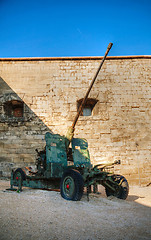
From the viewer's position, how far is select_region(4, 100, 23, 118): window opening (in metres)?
8.29

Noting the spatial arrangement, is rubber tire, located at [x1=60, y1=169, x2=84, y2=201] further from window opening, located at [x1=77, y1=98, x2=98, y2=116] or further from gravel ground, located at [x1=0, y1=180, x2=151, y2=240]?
window opening, located at [x1=77, y1=98, x2=98, y2=116]

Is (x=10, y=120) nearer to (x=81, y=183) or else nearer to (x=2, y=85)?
(x=2, y=85)

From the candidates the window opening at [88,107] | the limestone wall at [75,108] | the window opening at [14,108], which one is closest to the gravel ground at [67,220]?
the limestone wall at [75,108]

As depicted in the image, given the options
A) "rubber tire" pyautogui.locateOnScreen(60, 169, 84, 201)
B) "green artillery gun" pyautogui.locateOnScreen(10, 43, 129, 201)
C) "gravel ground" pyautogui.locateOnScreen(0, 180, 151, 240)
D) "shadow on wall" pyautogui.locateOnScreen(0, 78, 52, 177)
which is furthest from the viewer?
"shadow on wall" pyautogui.locateOnScreen(0, 78, 52, 177)

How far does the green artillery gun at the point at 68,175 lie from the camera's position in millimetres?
3840

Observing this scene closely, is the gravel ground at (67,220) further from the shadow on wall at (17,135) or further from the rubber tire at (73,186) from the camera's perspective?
the shadow on wall at (17,135)

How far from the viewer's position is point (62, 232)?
226cm

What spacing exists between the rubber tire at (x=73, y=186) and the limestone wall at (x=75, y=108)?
3.70 meters

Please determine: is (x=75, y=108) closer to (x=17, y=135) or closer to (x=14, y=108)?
(x=17, y=135)

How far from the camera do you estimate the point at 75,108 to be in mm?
7949

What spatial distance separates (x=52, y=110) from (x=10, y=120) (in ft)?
6.10

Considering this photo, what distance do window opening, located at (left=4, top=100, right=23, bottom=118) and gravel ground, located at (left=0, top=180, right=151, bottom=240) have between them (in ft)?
17.3

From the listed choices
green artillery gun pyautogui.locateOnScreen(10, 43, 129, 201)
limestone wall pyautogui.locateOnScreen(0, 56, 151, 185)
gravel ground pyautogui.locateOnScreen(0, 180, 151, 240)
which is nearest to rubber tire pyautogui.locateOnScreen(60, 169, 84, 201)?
green artillery gun pyautogui.locateOnScreen(10, 43, 129, 201)

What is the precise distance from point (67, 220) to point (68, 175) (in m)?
1.28
